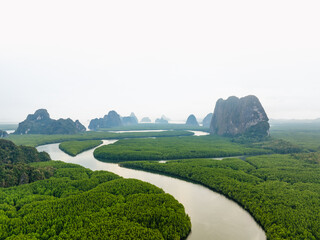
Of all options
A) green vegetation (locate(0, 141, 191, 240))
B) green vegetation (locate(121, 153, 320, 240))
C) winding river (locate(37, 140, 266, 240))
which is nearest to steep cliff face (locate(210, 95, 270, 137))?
green vegetation (locate(121, 153, 320, 240))

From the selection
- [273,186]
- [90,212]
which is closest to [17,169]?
[90,212]

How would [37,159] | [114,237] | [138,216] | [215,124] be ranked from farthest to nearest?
[215,124], [37,159], [138,216], [114,237]

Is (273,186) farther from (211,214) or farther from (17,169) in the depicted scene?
(17,169)

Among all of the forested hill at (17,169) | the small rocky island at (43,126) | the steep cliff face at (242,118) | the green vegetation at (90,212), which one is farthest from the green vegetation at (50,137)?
the green vegetation at (90,212)

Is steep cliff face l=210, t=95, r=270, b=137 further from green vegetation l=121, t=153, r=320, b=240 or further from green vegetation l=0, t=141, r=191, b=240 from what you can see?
green vegetation l=0, t=141, r=191, b=240

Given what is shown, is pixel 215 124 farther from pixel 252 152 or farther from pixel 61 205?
pixel 61 205

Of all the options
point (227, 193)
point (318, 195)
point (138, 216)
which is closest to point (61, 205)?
point (138, 216)

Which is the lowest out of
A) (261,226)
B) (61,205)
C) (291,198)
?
(261,226)
